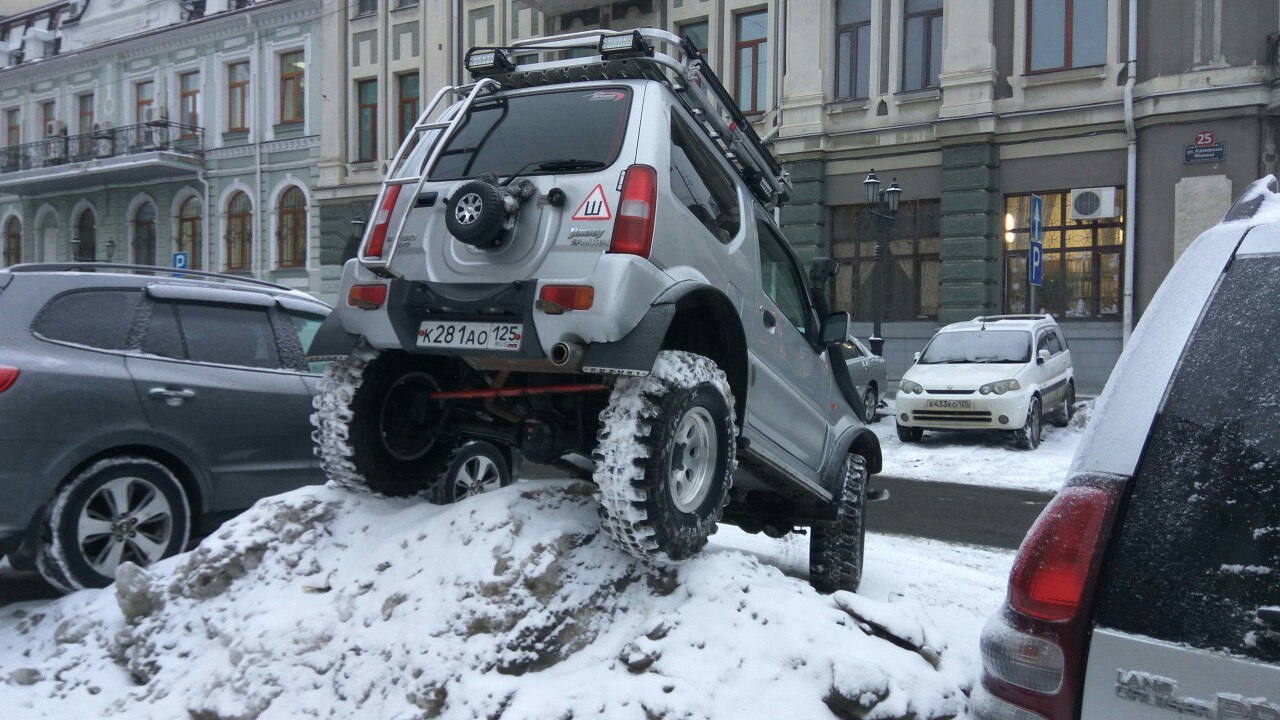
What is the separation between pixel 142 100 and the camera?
31.7 meters

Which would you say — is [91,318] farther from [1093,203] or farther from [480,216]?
[1093,203]

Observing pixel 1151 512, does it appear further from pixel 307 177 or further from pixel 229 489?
pixel 307 177

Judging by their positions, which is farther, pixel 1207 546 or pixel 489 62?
pixel 489 62

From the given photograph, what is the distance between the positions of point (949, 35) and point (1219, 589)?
18.7 m

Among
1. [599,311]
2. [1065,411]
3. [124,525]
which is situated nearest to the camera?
[599,311]

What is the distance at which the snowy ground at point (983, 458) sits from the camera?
10.9 meters

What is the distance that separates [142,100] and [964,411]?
29.4 m

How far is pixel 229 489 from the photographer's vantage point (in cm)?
525

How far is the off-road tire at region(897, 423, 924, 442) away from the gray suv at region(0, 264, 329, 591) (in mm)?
9550

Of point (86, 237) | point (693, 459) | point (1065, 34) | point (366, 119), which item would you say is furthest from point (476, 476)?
point (86, 237)

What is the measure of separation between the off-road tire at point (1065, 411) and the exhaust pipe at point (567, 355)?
12.6 metres

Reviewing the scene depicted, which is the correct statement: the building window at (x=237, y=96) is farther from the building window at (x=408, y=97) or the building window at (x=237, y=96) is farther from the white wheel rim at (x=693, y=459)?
the white wheel rim at (x=693, y=459)

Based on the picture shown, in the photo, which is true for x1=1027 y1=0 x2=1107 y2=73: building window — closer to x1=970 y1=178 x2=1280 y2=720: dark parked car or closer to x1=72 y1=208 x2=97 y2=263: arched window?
x1=970 y1=178 x2=1280 y2=720: dark parked car

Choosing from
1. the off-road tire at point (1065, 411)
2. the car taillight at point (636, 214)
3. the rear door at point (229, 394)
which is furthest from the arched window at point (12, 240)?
the car taillight at point (636, 214)
